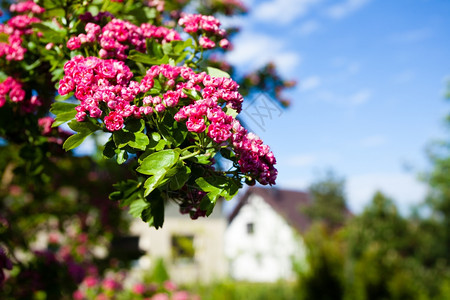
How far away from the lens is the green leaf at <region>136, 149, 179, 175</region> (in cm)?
164

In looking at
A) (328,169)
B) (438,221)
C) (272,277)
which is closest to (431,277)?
(438,221)

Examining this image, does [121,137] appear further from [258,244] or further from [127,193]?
[258,244]

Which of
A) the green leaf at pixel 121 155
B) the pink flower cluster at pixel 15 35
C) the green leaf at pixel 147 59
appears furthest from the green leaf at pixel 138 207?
the pink flower cluster at pixel 15 35

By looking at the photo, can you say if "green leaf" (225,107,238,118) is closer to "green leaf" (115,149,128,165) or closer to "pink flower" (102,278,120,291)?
"green leaf" (115,149,128,165)

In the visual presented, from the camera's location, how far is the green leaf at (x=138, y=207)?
1977 millimetres

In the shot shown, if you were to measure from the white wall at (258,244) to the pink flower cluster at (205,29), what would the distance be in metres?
13.5

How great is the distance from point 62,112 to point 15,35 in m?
0.97

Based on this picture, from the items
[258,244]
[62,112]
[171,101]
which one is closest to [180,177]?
[171,101]

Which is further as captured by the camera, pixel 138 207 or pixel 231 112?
pixel 138 207

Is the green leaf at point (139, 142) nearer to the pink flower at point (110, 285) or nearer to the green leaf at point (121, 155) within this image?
the green leaf at point (121, 155)

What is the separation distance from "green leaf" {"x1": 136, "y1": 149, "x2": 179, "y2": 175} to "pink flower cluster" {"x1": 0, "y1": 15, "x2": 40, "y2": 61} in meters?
1.37

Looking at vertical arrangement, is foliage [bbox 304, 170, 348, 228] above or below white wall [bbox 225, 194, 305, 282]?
above

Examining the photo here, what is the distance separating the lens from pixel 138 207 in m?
2.00

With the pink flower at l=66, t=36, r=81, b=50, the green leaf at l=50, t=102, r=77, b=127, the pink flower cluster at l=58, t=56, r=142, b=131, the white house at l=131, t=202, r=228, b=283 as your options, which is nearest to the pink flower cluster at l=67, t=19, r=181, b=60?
the pink flower at l=66, t=36, r=81, b=50
